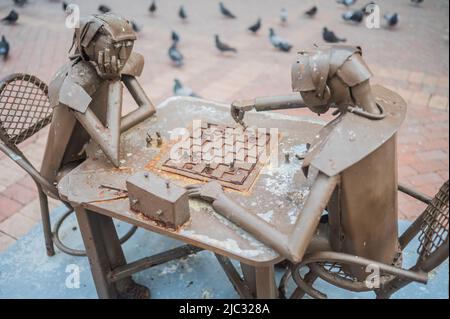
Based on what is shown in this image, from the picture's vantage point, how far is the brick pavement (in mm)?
4027

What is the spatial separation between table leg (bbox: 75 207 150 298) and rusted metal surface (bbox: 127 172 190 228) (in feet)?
1.29

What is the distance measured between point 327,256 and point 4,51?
18.8 ft

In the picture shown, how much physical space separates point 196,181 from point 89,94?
2.61 ft

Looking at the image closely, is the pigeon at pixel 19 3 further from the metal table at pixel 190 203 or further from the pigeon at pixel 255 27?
the metal table at pixel 190 203

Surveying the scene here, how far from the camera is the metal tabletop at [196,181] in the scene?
1.96 meters

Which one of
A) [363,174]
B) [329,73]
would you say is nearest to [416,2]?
[329,73]

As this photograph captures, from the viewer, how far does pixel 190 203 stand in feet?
7.11

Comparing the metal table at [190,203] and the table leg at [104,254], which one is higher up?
the metal table at [190,203]

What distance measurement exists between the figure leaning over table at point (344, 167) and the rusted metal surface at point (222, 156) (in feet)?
0.61

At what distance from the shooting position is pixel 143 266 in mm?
2643

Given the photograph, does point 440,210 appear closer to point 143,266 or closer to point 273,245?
point 273,245

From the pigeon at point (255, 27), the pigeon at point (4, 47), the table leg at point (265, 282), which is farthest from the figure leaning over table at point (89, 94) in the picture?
the pigeon at point (255, 27)

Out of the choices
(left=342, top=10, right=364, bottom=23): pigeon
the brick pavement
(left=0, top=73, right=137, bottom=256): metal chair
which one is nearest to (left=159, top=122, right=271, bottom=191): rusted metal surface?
(left=0, top=73, right=137, bottom=256): metal chair

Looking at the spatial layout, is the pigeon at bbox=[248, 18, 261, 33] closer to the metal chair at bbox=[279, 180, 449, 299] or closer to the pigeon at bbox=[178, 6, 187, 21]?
the pigeon at bbox=[178, 6, 187, 21]
